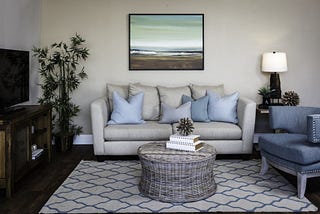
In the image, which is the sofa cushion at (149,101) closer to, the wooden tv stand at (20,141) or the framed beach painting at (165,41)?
the framed beach painting at (165,41)

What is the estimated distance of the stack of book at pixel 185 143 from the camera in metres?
3.20

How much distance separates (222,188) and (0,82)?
245cm

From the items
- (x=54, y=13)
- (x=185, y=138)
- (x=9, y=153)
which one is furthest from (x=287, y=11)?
(x=9, y=153)

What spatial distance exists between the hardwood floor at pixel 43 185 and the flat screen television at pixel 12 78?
2.69 ft

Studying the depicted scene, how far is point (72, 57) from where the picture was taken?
16.5ft

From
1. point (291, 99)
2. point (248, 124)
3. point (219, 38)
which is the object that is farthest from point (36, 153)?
point (291, 99)

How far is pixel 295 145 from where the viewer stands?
3191 mm

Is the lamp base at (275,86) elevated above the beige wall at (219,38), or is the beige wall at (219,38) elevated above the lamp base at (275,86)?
the beige wall at (219,38)

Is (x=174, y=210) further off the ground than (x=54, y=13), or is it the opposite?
(x=54, y=13)

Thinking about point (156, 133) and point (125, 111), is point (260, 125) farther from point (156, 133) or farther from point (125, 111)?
point (125, 111)

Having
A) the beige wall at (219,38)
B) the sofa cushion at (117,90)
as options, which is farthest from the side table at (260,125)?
the sofa cushion at (117,90)

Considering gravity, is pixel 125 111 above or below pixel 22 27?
below

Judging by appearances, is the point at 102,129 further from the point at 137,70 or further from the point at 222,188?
the point at 222,188

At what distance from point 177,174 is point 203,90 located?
2.09 meters
